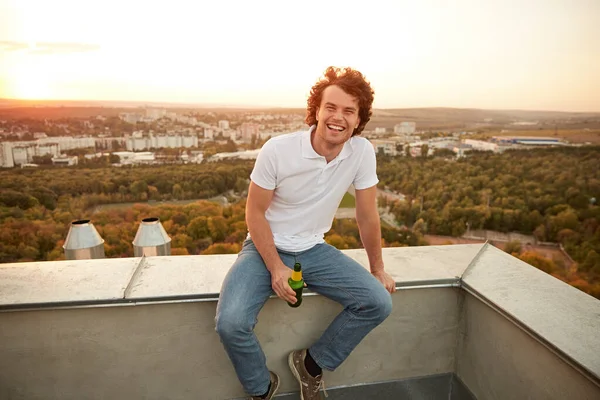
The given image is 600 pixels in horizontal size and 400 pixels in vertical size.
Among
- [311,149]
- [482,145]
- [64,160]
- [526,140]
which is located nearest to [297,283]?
[311,149]

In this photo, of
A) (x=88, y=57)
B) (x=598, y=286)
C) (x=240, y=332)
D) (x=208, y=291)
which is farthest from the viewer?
(x=88, y=57)

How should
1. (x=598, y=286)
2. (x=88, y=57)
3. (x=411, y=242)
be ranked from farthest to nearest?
1. (x=411, y=242)
2. (x=88, y=57)
3. (x=598, y=286)

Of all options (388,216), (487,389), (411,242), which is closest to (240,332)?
(487,389)

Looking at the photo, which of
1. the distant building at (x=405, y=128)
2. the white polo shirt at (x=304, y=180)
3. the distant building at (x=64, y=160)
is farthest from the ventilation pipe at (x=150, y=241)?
the distant building at (x=405, y=128)

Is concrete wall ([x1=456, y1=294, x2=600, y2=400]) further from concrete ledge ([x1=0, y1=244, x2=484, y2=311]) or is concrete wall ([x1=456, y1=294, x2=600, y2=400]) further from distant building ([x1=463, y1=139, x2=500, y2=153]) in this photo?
distant building ([x1=463, y1=139, x2=500, y2=153])

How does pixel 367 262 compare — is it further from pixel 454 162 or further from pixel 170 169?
pixel 454 162

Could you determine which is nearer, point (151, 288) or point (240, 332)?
point (240, 332)

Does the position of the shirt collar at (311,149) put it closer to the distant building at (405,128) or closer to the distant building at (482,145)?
the distant building at (405,128)
